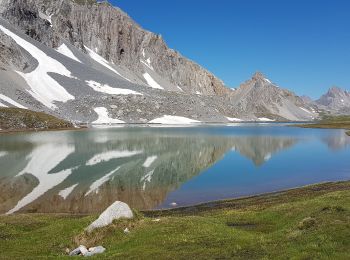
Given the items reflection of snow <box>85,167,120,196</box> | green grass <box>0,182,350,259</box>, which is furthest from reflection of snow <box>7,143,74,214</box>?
green grass <box>0,182,350,259</box>

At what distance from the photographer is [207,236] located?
924 inches

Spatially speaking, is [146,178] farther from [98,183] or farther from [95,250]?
[95,250]

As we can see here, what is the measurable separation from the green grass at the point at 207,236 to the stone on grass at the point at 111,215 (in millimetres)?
440

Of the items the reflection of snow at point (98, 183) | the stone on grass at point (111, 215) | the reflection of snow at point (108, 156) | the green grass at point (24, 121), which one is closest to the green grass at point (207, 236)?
the stone on grass at point (111, 215)

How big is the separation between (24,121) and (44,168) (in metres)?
90.8

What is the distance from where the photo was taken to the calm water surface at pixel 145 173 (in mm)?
47438

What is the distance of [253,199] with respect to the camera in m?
44.6

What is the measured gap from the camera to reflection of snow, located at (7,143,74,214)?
161 feet

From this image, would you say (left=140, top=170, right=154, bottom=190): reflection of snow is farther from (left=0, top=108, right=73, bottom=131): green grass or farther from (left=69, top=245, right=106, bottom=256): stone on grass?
(left=0, top=108, right=73, bottom=131): green grass

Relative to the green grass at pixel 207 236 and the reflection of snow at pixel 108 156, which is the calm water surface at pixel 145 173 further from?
the green grass at pixel 207 236

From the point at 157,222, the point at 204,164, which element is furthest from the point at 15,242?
the point at 204,164

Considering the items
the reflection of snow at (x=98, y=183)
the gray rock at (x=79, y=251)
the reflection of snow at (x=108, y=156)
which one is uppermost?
the reflection of snow at (x=108, y=156)

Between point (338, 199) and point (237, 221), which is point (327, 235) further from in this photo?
point (338, 199)

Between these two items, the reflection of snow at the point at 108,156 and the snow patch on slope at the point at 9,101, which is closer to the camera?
the reflection of snow at the point at 108,156
